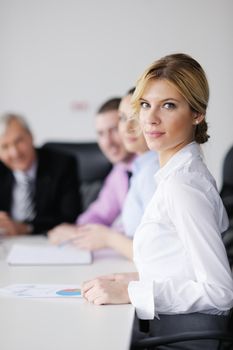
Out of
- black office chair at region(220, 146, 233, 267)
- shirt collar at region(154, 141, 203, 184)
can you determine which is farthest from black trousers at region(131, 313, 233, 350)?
black office chair at region(220, 146, 233, 267)

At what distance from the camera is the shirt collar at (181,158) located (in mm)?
1547

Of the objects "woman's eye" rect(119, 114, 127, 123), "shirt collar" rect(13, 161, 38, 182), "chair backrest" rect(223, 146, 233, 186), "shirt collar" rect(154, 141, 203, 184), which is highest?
"shirt collar" rect(154, 141, 203, 184)

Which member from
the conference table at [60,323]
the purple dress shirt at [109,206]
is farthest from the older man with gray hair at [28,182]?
the conference table at [60,323]

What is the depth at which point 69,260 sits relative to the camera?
215 cm

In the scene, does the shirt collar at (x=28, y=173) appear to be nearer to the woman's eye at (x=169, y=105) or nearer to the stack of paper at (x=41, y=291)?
the stack of paper at (x=41, y=291)

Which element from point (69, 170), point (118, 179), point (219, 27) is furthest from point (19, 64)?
point (118, 179)

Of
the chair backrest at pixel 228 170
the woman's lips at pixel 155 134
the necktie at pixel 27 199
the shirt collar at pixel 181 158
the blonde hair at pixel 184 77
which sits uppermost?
the blonde hair at pixel 184 77

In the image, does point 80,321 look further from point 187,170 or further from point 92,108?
point 92,108

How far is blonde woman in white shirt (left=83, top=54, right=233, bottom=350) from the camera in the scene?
143 cm

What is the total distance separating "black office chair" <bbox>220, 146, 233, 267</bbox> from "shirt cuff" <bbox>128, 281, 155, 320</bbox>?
0.69m

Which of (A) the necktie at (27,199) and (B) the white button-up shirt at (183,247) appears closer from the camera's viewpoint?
(B) the white button-up shirt at (183,247)

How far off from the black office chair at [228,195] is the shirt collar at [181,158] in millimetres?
618

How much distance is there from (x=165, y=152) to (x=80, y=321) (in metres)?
0.52

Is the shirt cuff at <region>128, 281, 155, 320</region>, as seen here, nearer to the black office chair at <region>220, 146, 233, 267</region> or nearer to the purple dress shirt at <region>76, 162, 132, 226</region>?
the black office chair at <region>220, 146, 233, 267</region>
